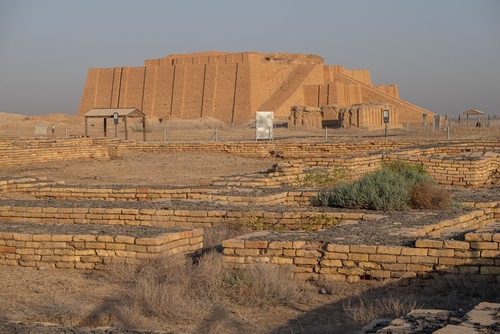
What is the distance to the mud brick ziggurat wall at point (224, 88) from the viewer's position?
57844 mm

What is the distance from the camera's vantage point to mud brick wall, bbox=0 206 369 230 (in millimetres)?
8367

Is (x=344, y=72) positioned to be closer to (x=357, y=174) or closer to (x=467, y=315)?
(x=357, y=174)

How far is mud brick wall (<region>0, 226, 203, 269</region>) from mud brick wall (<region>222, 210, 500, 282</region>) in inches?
27.6

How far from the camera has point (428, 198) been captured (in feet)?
30.3

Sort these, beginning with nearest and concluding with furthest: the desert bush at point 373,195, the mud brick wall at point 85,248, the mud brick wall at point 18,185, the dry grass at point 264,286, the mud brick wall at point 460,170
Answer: the dry grass at point 264,286
the mud brick wall at point 85,248
the desert bush at point 373,195
the mud brick wall at point 18,185
the mud brick wall at point 460,170

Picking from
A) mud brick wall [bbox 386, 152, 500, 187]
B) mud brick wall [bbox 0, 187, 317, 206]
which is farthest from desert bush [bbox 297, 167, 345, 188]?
mud brick wall [bbox 386, 152, 500, 187]

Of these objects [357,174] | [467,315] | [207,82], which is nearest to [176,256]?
[467,315]

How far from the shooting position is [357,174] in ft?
47.3

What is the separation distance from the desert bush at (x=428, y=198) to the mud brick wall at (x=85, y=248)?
10.3ft

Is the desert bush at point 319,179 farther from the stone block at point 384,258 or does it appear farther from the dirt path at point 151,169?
the stone block at point 384,258

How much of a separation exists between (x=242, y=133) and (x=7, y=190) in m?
29.7

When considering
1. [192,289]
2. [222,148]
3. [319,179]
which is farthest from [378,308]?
[222,148]

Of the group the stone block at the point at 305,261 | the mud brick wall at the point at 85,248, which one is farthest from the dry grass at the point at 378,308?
the mud brick wall at the point at 85,248

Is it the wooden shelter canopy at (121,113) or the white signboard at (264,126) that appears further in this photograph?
the wooden shelter canopy at (121,113)
